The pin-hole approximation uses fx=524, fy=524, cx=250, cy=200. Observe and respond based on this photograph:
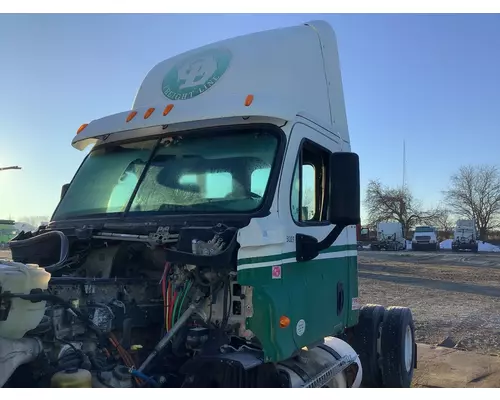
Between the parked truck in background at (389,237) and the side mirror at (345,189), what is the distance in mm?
48403

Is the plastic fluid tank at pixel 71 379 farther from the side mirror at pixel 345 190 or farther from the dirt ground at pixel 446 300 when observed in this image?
Answer: the dirt ground at pixel 446 300

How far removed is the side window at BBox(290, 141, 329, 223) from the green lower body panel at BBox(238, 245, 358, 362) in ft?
1.20

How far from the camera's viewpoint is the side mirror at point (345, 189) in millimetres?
3779

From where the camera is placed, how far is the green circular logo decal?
4730 millimetres

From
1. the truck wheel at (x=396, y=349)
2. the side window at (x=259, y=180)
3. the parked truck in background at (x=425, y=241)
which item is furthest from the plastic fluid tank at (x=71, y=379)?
the parked truck in background at (x=425, y=241)

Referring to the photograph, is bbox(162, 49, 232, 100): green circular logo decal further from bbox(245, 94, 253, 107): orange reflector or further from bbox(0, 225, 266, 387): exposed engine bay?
bbox(0, 225, 266, 387): exposed engine bay

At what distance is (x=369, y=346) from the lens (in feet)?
20.0

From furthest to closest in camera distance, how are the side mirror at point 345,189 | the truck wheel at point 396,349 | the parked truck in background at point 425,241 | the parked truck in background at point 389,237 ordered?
the parked truck in background at point 389,237 → the parked truck in background at point 425,241 → the truck wheel at point 396,349 → the side mirror at point 345,189

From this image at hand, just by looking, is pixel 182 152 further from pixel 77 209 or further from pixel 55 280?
pixel 55 280

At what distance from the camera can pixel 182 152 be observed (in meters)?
4.24

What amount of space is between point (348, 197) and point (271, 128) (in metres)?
0.82

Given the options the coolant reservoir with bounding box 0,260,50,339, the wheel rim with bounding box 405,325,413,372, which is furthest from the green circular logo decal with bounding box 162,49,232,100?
the wheel rim with bounding box 405,325,413,372

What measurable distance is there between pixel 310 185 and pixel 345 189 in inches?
29.0

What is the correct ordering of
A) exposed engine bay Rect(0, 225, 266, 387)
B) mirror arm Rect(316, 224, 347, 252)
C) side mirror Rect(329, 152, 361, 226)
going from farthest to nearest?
1. mirror arm Rect(316, 224, 347, 252)
2. side mirror Rect(329, 152, 361, 226)
3. exposed engine bay Rect(0, 225, 266, 387)
